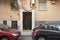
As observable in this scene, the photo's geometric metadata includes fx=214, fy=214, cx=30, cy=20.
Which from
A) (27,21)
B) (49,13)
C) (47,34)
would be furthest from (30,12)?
(47,34)

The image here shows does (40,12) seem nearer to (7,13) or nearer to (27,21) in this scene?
(27,21)

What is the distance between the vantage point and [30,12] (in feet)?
78.2

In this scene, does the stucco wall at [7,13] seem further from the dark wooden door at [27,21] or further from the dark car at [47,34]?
the dark car at [47,34]

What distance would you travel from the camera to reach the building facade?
77.5ft

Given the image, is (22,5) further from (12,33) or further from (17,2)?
(12,33)

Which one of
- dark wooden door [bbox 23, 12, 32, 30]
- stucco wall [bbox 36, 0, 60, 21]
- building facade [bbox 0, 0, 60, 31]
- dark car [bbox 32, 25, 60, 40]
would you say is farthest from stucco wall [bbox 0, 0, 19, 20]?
dark car [bbox 32, 25, 60, 40]

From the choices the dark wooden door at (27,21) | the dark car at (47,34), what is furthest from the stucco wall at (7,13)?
the dark car at (47,34)

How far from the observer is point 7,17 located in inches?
938

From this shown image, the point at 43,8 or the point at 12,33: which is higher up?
the point at 43,8

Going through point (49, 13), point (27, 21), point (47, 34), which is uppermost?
point (49, 13)

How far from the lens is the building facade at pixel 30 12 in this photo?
2361 centimetres

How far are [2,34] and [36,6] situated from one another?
9.85 m

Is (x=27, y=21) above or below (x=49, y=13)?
below

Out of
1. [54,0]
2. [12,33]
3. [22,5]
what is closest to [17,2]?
[22,5]
